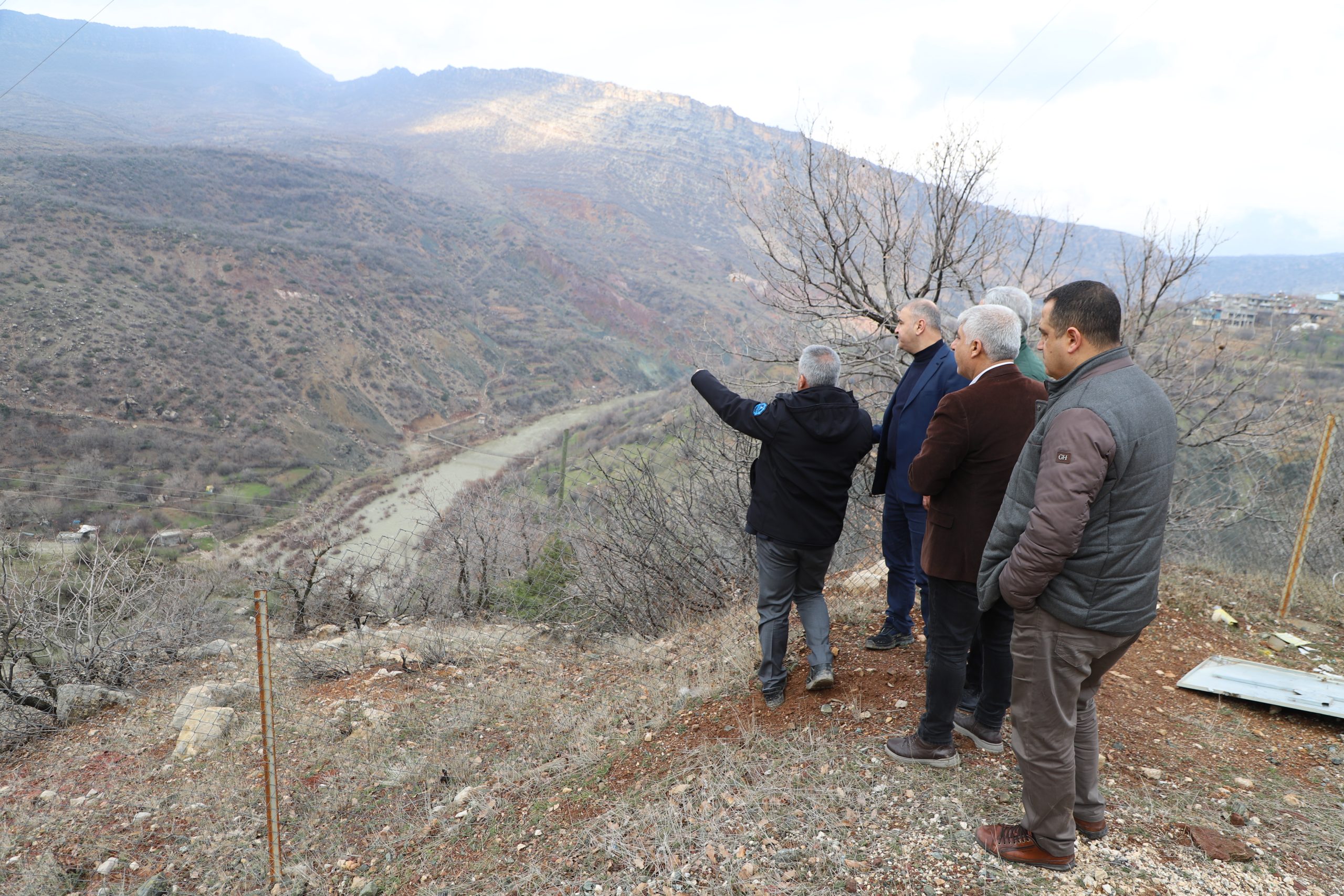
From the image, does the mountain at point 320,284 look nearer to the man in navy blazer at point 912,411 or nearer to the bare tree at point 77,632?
the man in navy blazer at point 912,411

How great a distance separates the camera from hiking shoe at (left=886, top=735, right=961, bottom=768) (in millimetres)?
2799

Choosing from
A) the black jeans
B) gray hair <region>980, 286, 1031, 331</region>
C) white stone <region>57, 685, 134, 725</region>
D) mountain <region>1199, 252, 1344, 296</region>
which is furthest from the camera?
mountain <region>1199, 252, 1344, 296</region>

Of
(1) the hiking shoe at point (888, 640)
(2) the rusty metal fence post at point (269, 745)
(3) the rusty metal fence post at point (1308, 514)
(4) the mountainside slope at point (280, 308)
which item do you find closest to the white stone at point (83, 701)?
(2) the rusty metal fence post at point (269, 745)

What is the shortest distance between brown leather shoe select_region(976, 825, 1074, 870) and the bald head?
1951mm

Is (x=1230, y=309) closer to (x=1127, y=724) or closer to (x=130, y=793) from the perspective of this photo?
(x=1127, y=724)

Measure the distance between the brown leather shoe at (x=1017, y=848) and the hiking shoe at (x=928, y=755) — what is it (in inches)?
16.7

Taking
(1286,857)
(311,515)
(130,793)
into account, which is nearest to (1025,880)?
(1286,857)

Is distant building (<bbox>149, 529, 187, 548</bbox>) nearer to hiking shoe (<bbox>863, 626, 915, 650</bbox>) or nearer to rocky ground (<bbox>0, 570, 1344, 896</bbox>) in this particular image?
rocky ground (<bbox>0, 570, 1344, 896</bbox>)

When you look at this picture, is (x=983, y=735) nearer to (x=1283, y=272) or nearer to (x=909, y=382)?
(x=909, y=382)

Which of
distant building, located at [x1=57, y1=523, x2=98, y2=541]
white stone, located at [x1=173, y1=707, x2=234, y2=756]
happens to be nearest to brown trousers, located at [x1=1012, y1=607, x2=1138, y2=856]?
white stone, located at [x1=173, y1=707, x2=234, y2=756]

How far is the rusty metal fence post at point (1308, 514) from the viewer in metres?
4.93

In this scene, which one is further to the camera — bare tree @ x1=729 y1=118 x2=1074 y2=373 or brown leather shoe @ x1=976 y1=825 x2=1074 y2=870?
bare tree @ x1=729 y1=118 x2=1074 y2=373

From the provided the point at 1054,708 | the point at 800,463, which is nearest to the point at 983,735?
the point at 1054,708

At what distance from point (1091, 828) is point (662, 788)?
1644 mm
